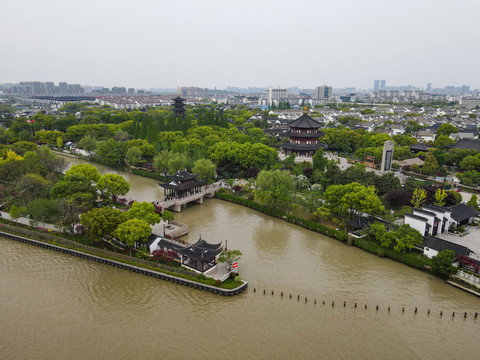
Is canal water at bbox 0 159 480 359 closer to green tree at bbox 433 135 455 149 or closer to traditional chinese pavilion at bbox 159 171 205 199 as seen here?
traditional chinese pavilion at bbox 159 171 205 199

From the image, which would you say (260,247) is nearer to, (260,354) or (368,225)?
(368,225)

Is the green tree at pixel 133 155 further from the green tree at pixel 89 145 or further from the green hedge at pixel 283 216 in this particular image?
the green hedge at pixel 283 216

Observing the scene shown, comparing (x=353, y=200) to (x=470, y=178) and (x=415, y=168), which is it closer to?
(x=470, y=178)

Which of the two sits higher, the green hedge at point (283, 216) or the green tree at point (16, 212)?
the green tree at point (16, 212)

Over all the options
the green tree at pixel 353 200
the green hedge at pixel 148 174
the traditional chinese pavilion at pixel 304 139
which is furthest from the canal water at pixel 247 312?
the traditional chinese pavilion at pixel 304 139

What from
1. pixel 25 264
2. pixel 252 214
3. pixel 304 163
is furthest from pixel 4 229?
pixel 304 163
